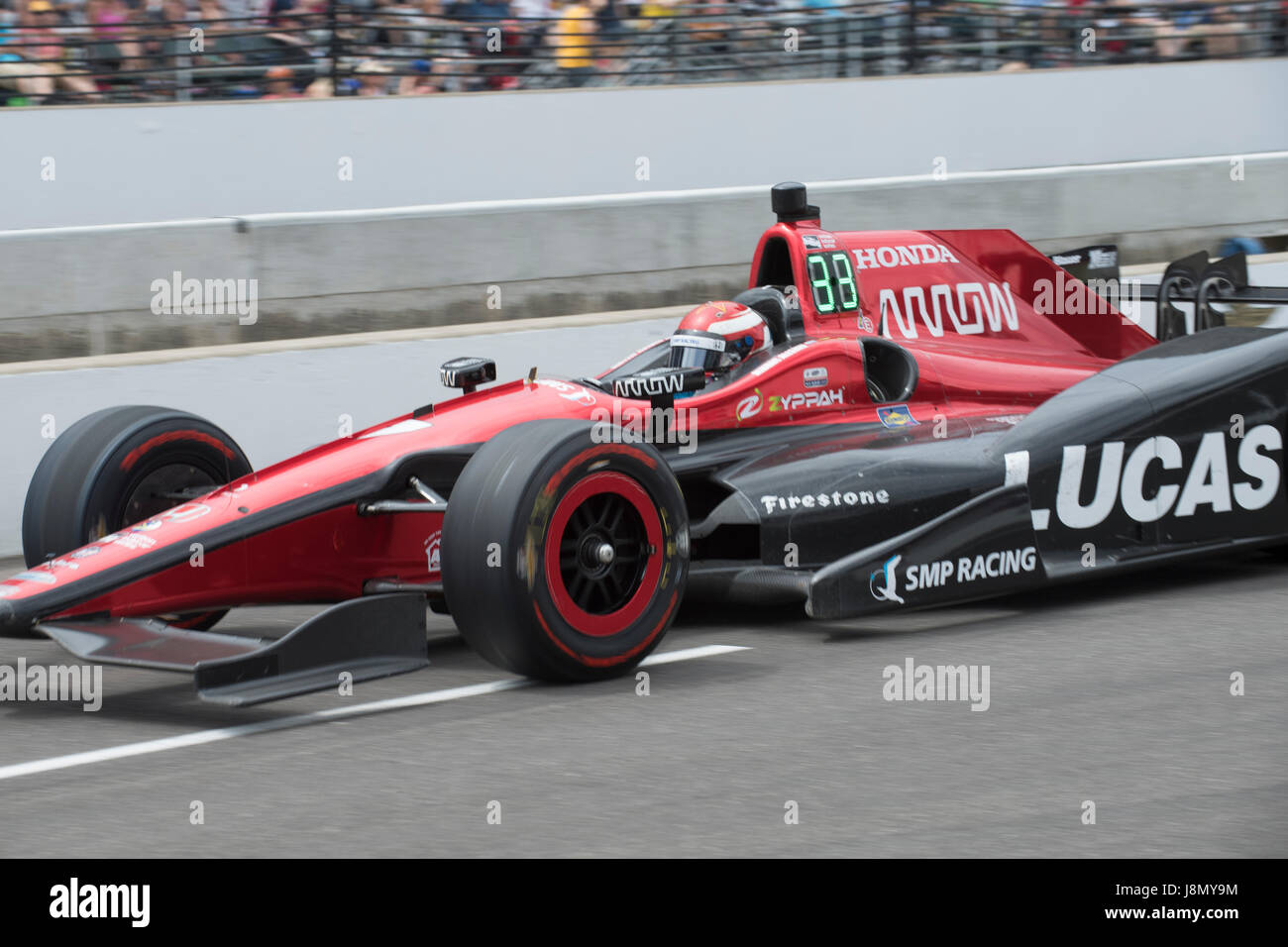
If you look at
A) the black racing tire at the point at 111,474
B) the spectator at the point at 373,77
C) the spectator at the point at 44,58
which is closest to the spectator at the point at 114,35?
the spectator at the point at 44,58

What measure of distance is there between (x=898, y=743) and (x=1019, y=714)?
1.57 feet

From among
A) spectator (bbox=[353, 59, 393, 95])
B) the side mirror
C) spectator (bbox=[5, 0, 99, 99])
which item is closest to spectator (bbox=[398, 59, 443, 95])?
spectator (bbox=[353, 59, 393, 95])

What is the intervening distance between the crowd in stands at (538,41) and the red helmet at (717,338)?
6.74 metres

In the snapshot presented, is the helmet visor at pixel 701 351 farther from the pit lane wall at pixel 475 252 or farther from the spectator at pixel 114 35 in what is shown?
the spectator at pixel 114 35

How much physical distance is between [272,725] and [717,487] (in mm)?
2033

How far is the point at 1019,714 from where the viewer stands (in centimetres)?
545

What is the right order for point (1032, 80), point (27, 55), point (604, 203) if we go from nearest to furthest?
1. point (604, 203)
2. point (27, 55)
3. point (1032, 80)

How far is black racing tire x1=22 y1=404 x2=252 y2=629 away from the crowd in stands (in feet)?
20.7

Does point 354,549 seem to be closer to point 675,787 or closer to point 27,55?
point 675,787

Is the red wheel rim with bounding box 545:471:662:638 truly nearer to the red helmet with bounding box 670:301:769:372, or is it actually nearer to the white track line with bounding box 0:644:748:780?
the white track line with bounding box 0:644:748:780

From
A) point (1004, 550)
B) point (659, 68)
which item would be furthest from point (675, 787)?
point (659, 68)

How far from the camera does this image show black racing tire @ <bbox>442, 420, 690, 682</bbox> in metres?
5.56

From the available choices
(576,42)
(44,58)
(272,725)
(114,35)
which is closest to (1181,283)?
(272,725)

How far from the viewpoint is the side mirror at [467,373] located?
6691 mm
